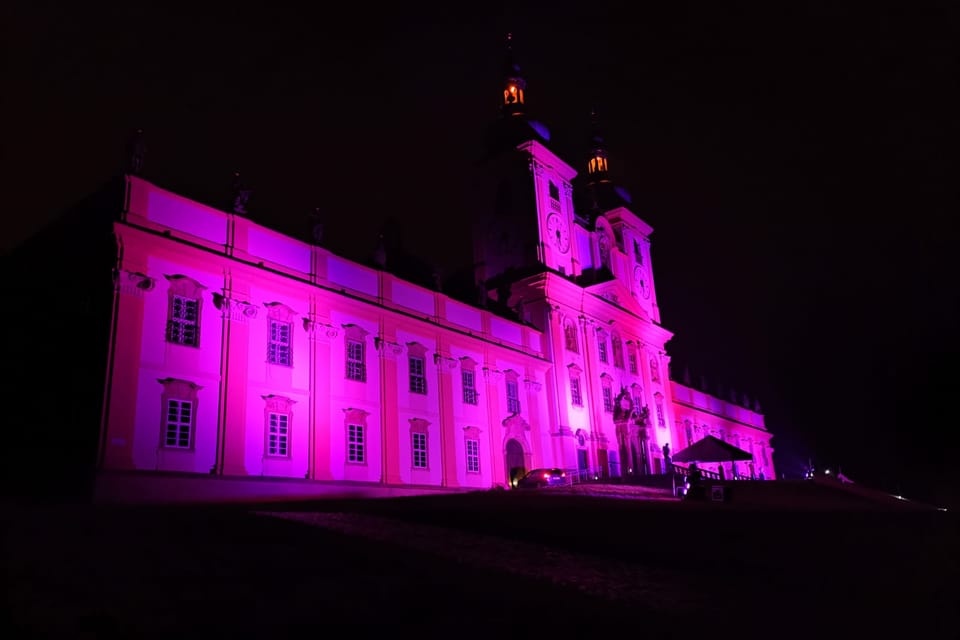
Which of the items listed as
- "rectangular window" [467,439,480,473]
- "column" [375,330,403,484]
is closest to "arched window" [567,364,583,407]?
"rectangular window" [467,439,480,473]

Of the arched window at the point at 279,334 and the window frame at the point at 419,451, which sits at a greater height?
the arched window at the point at 279,334

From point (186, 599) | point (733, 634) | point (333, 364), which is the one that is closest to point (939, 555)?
point (733, 634)

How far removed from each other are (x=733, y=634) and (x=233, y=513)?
11667mm

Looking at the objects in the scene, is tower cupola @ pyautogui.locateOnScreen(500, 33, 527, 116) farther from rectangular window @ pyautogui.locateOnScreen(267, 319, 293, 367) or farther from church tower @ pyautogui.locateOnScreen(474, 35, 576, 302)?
rectangular window @ pyautogui.locateOnScreen(267, 319, 293, 367)

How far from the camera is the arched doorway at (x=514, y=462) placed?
38.8 meters

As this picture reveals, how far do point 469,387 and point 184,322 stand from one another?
1586 cm

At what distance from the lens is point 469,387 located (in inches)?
1467

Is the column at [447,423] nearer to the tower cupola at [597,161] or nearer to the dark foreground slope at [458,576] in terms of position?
the dark foreground slope at [458,576]

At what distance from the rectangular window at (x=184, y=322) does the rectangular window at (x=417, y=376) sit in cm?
1090

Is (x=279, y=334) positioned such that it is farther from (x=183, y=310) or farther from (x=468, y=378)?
(x=468, y=378)

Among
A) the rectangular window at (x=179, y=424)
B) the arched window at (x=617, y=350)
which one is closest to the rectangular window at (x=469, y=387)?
the rectangular window at (x=179, y=424)

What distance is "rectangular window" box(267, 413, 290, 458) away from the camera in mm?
26391

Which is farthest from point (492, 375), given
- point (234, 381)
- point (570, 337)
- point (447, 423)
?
point (234, 381)

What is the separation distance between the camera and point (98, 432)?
21.7 meters
